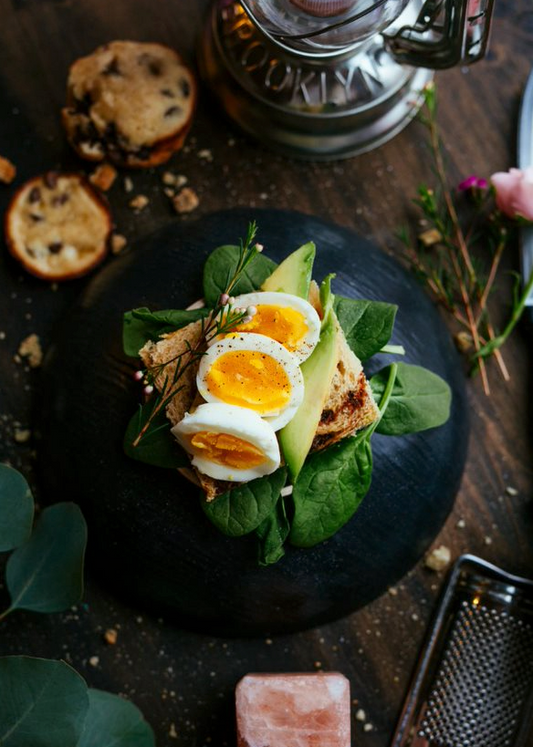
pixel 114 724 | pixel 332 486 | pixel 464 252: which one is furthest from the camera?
pixel 464 252

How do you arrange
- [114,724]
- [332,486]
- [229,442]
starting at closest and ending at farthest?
[229,442] → [332,486] → [114,724]

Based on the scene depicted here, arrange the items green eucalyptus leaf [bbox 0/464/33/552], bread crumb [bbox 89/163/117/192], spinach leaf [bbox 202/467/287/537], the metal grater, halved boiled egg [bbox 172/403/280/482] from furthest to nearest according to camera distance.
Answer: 1. bread crumb [bbox 89/163/117/192]
2. the metal grater
3. green eucalyptus leaf [bbox 0/464/33/552]
4. spinach leaf [bbox 202/467/287/537]
5. halved boiled egg [bbox 172/403/280/482]

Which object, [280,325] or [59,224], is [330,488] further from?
[59,224]

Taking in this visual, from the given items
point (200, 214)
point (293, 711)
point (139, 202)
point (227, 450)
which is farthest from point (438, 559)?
point (139, 202)

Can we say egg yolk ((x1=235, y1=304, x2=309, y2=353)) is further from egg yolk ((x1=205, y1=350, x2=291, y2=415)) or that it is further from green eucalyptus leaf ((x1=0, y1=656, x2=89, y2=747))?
green eucalyptus leaf ((x1=0, y1=656, x2=89, y2=747))

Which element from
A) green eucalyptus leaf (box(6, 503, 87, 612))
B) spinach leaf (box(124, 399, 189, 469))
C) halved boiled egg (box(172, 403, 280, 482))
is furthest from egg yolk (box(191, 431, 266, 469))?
green eucalyptus leaf (box(6, 503, 87, 612))

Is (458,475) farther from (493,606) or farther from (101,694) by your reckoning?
(101,694)

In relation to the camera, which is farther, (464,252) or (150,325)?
(464,252)
